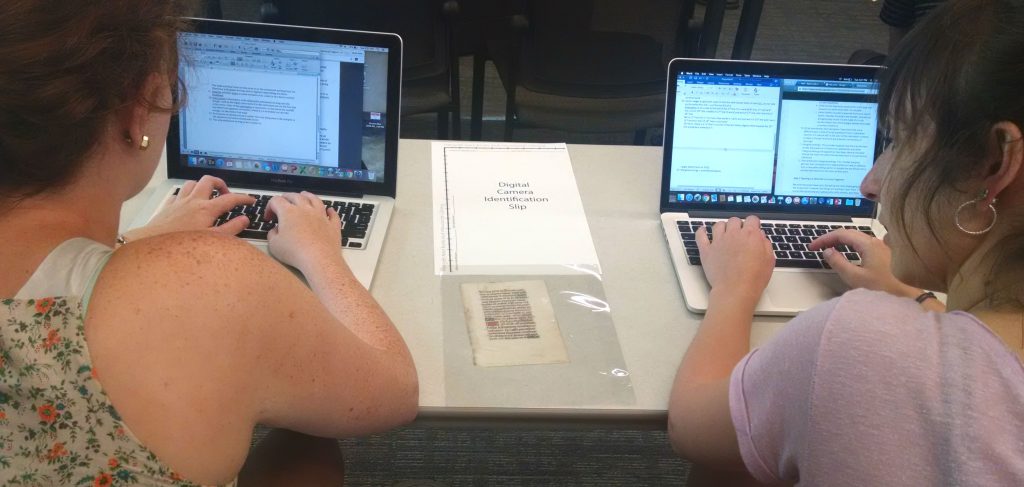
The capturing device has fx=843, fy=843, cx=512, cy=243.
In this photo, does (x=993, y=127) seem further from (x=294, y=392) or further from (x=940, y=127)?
(x=294, y=392)

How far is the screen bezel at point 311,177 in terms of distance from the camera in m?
1.29

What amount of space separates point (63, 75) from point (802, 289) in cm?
99

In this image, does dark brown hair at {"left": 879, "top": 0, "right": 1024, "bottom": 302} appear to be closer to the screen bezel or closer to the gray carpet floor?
the screen bezel

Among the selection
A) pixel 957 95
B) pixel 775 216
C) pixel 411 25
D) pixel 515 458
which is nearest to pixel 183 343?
pixel 957 95

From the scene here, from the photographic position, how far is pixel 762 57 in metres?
3.94

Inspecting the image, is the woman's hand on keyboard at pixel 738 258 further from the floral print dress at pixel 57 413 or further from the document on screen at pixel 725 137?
the floral print dress at pixel 57 413

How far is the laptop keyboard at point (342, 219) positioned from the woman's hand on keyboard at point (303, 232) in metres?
0.03

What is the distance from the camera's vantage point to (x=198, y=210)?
50.4 inches

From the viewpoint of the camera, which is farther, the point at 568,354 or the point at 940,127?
the point at 568,354

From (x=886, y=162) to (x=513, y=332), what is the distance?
517 mm

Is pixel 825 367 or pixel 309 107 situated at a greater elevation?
pixel 309 107

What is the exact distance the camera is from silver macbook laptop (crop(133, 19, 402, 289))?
1.29 meters

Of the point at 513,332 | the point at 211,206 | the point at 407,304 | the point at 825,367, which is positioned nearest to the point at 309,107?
the point at 211,206

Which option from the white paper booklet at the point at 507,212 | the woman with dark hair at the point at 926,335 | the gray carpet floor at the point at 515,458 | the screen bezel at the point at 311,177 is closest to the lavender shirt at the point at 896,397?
the woman with dark hair at the point at 926,335
